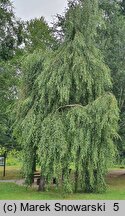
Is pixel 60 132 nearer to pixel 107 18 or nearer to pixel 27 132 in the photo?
pixel 27 132

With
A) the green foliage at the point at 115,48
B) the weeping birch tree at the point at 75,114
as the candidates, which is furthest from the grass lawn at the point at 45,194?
the green foliage at the point at 115,48

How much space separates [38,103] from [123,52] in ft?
24.9

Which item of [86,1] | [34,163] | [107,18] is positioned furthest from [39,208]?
[107,18]

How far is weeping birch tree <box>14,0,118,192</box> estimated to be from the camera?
17547 millimetres

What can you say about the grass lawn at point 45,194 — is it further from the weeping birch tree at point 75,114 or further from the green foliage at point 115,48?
the green foliage at point 115,48

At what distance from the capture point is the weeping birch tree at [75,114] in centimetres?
1755

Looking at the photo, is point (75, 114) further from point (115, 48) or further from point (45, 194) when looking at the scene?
point (115, 48)

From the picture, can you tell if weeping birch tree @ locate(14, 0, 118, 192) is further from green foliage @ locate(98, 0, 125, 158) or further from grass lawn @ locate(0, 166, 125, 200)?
green foliage @ locate(98, 0, 125, 158)

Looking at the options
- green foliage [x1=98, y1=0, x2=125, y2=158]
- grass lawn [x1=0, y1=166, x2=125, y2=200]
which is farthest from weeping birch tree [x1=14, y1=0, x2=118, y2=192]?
green foliage [x1=98, y1=0, x2=125, y2=158]

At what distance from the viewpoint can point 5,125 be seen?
82.1 feet

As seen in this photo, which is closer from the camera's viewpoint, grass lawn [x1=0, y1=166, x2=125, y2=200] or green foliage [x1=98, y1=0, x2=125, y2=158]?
grass lawn [x1=0, y1=166, x2=125, y2=200]

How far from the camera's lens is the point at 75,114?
1764 centimetres

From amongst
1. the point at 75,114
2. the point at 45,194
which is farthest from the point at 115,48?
the point at 45,194

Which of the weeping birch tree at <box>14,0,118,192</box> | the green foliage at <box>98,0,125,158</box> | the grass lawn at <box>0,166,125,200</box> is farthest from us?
the green foliage at <box>98,0,125,158</box>
